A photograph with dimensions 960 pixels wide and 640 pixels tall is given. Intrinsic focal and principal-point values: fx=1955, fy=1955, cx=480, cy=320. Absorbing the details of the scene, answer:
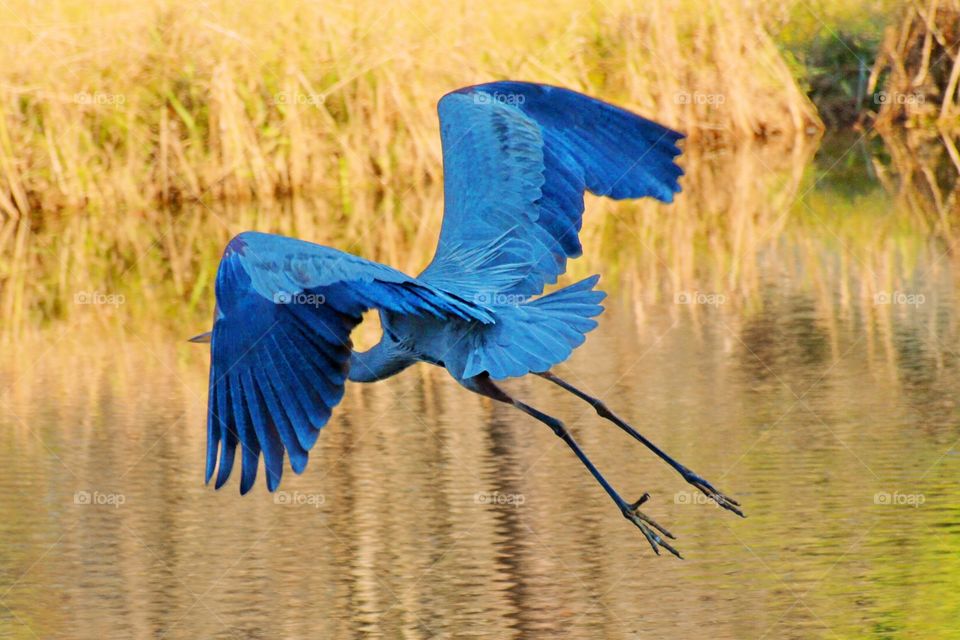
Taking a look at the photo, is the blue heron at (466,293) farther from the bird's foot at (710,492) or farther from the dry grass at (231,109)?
the dry grass at (231,109)

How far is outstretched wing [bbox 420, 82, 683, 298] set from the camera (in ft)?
27.9

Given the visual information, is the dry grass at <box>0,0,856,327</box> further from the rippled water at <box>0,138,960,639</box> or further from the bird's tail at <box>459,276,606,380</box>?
the bird's tail at <box>459,276,606,380</box>

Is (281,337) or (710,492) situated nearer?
(281,337)

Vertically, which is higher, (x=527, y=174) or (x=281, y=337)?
(x=527, y=174)

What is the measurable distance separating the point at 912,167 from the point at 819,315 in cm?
707

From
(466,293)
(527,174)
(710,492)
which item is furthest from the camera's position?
(527,174)

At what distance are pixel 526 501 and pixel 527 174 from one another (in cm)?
166

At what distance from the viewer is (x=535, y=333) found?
289 inches

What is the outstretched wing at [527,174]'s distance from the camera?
8516 mm

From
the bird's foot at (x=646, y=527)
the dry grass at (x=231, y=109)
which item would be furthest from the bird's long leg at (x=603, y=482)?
the dry grass at (x=231, y=109)

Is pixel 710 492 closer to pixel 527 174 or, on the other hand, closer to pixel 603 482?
pixel 603 482

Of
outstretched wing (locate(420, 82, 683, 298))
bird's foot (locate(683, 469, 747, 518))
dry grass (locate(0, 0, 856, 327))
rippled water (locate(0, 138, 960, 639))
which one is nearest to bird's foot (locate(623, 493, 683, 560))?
rippled water (locate(0, 138, 960, 639))

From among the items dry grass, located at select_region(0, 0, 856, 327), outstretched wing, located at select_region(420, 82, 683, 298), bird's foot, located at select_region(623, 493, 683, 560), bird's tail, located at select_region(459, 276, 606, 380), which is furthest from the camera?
dry grass, located at select_region(0, 0, 856, 327)

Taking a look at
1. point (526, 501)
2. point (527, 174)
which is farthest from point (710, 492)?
point (527, 174)
